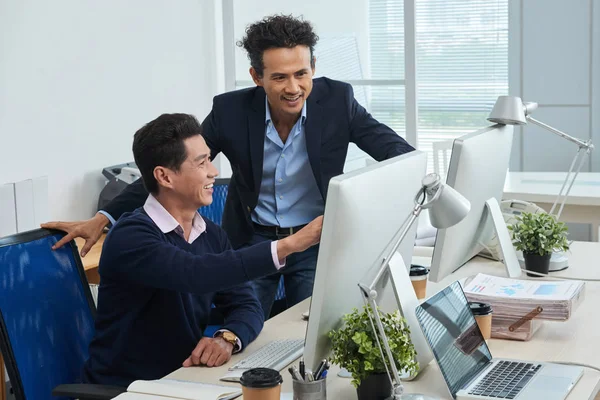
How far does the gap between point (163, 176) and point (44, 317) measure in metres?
0.44

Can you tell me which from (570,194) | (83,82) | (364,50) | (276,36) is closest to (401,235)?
(276,36)

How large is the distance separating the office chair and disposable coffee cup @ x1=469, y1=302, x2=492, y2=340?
829mm

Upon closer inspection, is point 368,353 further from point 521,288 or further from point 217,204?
point 217,204

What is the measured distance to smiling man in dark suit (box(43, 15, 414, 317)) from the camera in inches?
106

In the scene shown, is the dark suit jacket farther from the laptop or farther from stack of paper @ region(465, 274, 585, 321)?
the laptop

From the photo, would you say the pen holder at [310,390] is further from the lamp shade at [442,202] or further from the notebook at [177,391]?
the lamp shade at [442,202]

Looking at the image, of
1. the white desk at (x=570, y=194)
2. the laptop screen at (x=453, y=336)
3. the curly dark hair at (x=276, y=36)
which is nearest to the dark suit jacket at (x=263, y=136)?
the curly dark hair at (x=276, y=36)

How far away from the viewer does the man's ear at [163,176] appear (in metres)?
2.14

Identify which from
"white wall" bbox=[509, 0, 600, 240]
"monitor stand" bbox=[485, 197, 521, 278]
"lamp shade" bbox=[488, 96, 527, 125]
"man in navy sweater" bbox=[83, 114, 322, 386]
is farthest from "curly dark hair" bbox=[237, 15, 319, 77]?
"white wall" bbox=[509, 0, 600, 240]

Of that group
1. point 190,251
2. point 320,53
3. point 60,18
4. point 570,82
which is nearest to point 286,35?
point 190,251

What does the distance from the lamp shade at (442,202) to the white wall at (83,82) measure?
8.59 feet

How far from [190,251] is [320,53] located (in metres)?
3.06

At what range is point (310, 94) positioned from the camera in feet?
9.00

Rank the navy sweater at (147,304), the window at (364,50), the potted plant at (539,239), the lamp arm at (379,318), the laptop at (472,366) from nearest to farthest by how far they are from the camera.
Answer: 1. the lamp arm at (379,318)
2. the laptop at (472,366)
3. the navy sweater at (147,304)
4. the potted plant at (539,239)
5. the window at (364,50)
